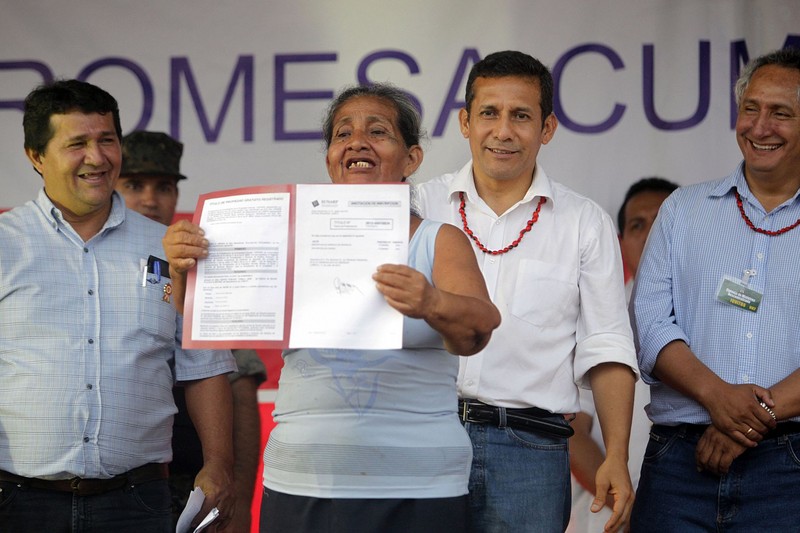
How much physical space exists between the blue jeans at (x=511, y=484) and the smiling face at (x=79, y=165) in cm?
131

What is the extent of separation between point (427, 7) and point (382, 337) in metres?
2.46

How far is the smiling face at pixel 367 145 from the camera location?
8.66 ft

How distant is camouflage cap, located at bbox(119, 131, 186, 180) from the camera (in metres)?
4.17

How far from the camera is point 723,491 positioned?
3014 mm

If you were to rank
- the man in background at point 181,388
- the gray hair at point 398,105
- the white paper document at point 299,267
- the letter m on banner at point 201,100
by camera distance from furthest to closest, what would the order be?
the letter m on banner at point 201,100, the man in background at point 181,388, the gray hair at point 398,105, the white paper document at point 299,267

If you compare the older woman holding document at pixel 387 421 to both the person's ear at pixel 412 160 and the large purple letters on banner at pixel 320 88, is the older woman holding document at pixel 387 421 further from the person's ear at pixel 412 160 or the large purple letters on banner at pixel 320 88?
the large purple letters on banner at pixel 320 88

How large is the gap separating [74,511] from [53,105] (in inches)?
47.1

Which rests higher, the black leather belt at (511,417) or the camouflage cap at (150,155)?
the camouflage cap at (150,155)

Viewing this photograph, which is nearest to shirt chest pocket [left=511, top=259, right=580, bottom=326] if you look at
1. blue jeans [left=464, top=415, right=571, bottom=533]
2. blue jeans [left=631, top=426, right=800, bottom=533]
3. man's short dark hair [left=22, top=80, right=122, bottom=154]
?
blue jeans [left=464, top=415, right=571, bottom=533]

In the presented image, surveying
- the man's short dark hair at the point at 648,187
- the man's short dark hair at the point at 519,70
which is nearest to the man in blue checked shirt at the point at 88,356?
the man's short dark hair at the point at 519,70

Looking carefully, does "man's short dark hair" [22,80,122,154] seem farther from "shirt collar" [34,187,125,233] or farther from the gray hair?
the gray hair

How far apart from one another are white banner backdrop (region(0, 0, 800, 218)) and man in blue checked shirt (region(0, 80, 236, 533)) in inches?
47.2

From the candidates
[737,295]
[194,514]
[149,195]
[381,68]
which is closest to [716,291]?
[737,295]

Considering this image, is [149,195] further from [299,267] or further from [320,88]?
[299,267]
